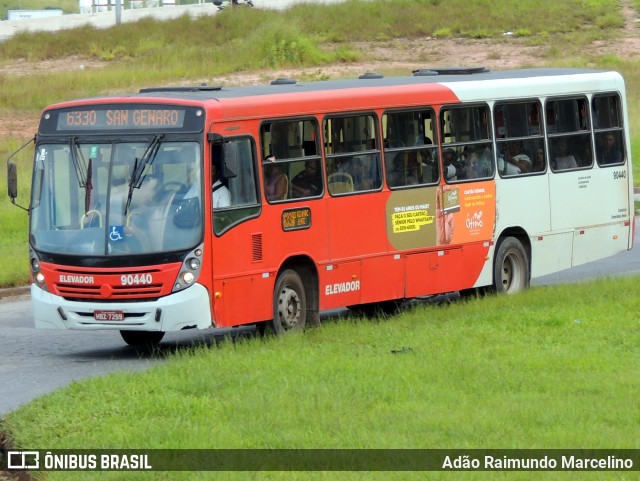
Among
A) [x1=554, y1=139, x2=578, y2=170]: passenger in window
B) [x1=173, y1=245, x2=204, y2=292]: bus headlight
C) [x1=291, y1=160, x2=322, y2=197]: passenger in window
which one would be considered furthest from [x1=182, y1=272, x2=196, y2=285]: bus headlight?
[x1=554, y1=139, x2=578, y2=170]: passenger in window

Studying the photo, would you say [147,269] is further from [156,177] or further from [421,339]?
[421,339]

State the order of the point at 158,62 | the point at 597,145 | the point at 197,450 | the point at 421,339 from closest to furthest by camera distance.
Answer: the point at 197,450 < the point at 421,339 < the point at 597,145 < the point at 158,62

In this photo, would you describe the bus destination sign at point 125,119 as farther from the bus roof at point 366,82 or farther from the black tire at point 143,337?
the black tire at point 143,337

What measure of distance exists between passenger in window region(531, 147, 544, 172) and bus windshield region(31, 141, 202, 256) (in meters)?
5.73

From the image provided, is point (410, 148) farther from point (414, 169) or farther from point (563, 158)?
point (563, 158)

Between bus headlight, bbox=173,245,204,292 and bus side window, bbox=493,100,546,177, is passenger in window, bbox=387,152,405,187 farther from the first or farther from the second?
bus headlight, bbox=173,245,204,292

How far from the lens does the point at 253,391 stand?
10.5 metres

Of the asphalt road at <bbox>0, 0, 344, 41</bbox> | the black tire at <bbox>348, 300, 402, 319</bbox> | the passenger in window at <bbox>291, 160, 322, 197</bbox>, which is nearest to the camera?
the passenger in window at <bbox>291, 160, 322, 197</bbox>

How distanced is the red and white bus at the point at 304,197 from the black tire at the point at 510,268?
0.10 ft

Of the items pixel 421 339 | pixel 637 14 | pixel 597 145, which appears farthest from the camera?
pixel 637 14

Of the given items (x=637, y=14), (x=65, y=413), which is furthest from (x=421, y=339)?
(x=637, y=14)

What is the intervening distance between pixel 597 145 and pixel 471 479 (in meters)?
11.6

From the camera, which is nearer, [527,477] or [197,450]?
[527,477]

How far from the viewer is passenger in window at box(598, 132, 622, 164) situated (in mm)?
18844
